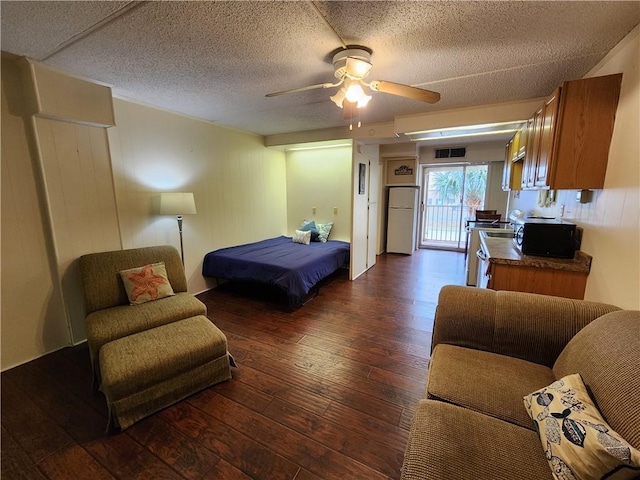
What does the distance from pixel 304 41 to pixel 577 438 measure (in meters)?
2.32

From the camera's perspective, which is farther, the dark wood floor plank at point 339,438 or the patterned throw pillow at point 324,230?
the patterned throw pillow at point 324,230

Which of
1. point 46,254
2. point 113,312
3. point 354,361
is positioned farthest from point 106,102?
point 354,361

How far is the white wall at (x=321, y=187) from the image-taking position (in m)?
4.94

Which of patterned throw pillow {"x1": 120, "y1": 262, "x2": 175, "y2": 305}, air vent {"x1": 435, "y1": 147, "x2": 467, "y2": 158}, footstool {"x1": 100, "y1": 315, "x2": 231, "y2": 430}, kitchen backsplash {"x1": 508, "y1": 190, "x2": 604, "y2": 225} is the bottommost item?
footstool {"x1": 100, "y1": 315, "x2": 231, "y2": 430}

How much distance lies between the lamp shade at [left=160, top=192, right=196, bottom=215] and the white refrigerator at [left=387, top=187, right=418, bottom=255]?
4.42 meters

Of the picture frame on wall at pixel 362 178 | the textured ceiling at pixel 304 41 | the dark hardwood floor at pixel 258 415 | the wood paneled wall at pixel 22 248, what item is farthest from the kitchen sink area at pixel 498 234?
the wood paneled wall at pixel 22 248

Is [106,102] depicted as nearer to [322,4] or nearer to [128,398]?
[322,4]

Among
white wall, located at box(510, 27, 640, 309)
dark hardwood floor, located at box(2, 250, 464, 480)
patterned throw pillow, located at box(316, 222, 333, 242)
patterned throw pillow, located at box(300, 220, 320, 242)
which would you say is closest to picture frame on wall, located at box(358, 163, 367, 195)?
patterned throw pillow, located at box(316, 222, 333, 242)

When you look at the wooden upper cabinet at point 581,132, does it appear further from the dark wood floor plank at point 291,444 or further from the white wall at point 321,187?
the white wall at point 321,187

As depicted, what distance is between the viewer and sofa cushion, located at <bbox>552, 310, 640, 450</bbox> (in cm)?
89

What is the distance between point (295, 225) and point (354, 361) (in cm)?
352

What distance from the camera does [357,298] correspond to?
3705mm

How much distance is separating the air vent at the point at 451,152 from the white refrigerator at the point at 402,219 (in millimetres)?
938

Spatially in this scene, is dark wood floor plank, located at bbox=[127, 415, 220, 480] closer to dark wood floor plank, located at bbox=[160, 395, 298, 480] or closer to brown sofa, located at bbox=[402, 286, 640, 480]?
dark wood floor plank, located at bbox=[160, 395, 298, 480]
